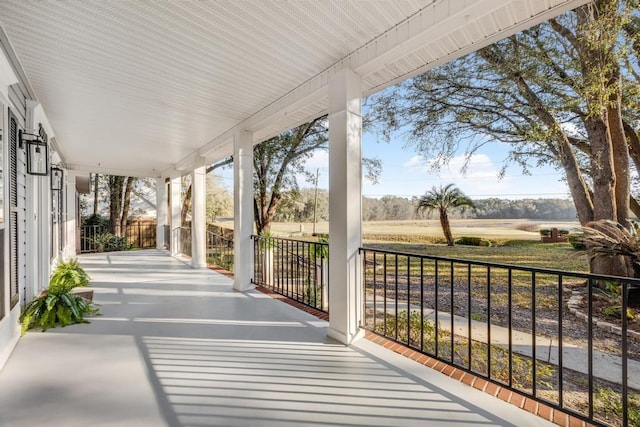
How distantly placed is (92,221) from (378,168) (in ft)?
33.6

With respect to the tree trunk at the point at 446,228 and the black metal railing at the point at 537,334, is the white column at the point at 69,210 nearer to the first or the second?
A: the black metal railing at the point at 537,334

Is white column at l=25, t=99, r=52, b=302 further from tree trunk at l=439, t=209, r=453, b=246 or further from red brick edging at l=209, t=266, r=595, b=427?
tree trunk at l=439, t=209, r=453, b=246

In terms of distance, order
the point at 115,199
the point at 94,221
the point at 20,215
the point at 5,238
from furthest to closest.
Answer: the point at 115,199 < the point at 94,221 < the point at 20,215 < the point at 5,238

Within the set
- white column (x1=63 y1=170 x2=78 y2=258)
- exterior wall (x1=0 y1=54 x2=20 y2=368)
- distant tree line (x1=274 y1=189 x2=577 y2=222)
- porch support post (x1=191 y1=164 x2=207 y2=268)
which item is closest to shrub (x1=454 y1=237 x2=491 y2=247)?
distant tree line (x1=274 y1=189 x2=577 y2=222)

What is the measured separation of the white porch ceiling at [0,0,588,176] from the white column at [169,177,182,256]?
182 inches

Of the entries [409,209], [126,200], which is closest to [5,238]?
[409,209]

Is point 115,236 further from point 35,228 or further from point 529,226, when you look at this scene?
point 529,226

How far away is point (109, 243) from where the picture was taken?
10656 millimetres

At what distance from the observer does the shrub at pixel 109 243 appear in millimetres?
10295

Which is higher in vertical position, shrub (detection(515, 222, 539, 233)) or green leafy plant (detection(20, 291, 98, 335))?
shrub (detection(515, 222, 539, 233))

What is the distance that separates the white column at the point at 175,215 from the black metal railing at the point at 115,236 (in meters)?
3.46

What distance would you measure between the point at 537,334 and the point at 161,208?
9.95 meters

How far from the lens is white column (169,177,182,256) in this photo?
8.67m

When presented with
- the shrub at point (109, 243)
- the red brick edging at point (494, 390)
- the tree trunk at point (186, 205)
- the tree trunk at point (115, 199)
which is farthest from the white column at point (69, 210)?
the red brick edging at point (494, 390)
